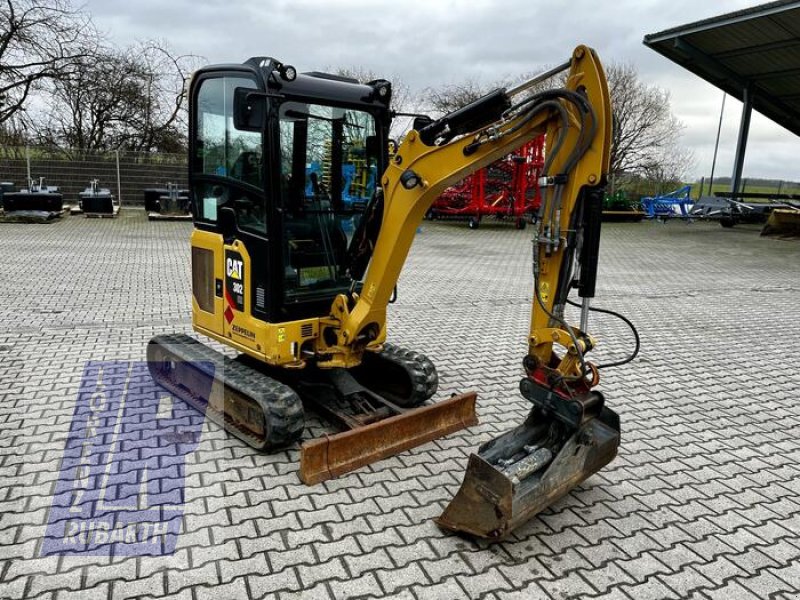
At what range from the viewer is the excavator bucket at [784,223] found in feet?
73.5

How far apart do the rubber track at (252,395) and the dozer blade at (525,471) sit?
1248 millimetres

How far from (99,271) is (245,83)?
26.2 ft

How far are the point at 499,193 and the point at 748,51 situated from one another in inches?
394

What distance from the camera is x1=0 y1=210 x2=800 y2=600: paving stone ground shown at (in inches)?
124

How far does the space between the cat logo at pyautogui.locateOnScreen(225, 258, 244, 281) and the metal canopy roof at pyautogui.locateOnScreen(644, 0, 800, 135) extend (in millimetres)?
19151

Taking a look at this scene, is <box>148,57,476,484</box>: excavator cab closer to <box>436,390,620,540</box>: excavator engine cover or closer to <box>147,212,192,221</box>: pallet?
<box>436,390,620,540</box>: excavator engine cover

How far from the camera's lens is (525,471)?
344cm

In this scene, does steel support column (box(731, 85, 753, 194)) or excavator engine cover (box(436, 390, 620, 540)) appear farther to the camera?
steel support column (box(731, 85, 753, 194))

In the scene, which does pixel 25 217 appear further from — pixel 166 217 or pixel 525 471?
pixel 525 471

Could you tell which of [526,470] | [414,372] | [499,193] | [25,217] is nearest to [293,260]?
[414,372]

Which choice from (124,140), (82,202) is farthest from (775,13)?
(124,140)

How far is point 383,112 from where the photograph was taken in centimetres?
482

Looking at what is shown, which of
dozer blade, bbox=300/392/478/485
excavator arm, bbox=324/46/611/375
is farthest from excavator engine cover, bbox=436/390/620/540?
dozer blade, bbox=300/392/478/485

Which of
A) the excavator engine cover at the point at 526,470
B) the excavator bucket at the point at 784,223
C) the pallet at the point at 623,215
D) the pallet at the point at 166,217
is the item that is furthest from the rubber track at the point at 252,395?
the pallet at the point at 623,215
